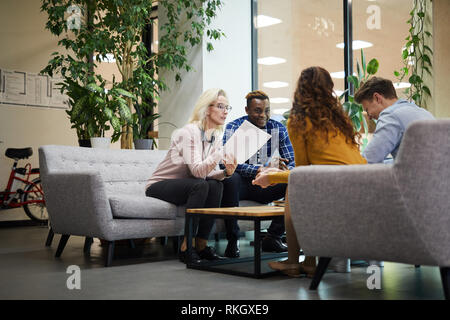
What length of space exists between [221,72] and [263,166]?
1.79m

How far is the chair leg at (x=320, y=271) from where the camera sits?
218cm

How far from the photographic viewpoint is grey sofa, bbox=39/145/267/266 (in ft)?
10.0

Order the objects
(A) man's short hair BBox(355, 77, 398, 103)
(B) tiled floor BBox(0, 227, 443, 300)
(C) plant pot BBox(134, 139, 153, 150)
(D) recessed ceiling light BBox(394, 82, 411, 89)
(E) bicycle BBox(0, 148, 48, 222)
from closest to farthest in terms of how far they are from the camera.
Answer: (B) tiled floor BBox(0, 227, 443, 300), (A) man's short hair BBox(355, 77, 398, 103), (C) plant pot BBox(134, 139, 153, 150), (D) recessed ceiling light BBox(394, 82, 411, 89), (E) bicycle BBox(0, 148, 48, 222)

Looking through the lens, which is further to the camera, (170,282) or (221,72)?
A: (221,72)

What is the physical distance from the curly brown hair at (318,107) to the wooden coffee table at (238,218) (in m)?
0.48

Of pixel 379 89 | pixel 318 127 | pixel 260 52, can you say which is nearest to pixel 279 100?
pixel 260 52

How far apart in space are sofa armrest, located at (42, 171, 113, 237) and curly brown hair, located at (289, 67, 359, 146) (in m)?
1.29

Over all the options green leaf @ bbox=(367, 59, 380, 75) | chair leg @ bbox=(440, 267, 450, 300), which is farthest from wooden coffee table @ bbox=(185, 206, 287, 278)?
green leaf @ bbox=(367, 59, 380, 75)

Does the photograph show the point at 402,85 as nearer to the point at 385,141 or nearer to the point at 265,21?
the point at 265,21

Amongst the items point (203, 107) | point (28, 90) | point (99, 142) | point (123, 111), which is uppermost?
point (28, 90)

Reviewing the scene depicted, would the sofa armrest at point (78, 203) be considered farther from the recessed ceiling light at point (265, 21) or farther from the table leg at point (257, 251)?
the recessed ceiling light at point (265, 21)

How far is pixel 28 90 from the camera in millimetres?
6430

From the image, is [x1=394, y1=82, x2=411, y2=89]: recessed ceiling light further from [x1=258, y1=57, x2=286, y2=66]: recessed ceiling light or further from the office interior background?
[x1=258, y1=57, x2=286, y2=66]: recessed ceiling light

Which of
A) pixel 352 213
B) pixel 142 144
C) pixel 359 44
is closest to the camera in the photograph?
pixel 352 213
